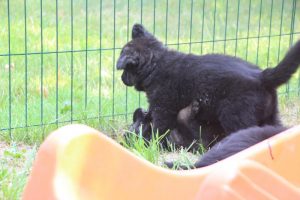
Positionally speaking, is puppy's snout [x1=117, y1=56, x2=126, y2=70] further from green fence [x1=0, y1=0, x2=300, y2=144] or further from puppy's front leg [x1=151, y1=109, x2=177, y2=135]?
puppy's front leg [x1=151, y1=109, x2=177, y2=135]

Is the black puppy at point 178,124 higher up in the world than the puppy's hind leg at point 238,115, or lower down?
lower down

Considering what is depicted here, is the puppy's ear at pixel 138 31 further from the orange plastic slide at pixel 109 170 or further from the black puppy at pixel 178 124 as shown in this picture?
the orange plastic slide at pixel 109 170

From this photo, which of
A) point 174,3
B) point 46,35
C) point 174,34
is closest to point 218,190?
point 46,35

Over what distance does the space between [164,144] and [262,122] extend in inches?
30.4

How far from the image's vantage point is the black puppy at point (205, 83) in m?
4.21

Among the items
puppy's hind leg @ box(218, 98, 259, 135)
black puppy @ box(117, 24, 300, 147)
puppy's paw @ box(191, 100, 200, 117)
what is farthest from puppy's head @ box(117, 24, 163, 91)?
puppy's hind leg @ box(218, 98, 259, 135)

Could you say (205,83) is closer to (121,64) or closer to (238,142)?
(121,64)

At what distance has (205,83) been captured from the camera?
441 cm

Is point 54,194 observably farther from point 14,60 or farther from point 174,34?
point 174,34

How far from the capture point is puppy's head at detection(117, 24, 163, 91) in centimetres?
486

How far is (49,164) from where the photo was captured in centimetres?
232

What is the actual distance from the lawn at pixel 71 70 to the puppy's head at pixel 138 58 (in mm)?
317

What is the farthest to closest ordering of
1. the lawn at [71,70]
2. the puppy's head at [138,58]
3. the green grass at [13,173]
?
1. the puppy's head at [138,58]
2. the lawn at [71,70]
3. the green grass at [13,173]

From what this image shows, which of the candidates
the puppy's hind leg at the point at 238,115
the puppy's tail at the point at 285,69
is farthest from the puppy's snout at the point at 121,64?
the puppy's tail at the point at 285,69
